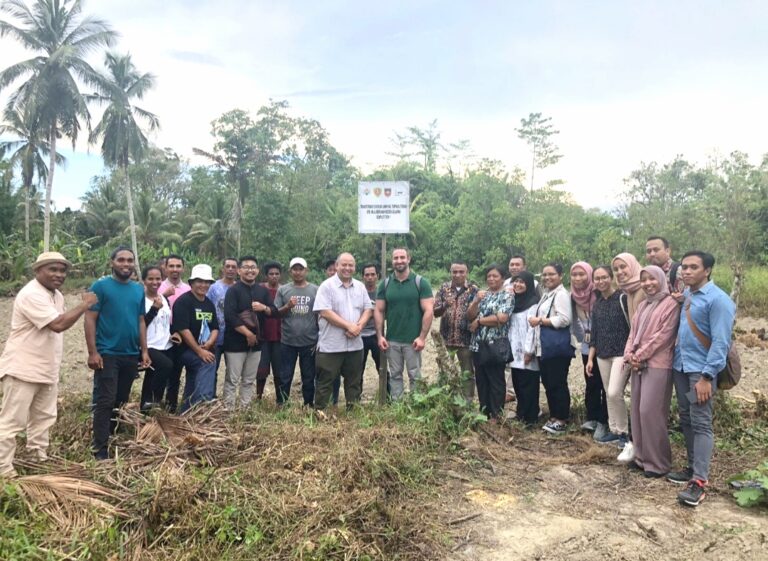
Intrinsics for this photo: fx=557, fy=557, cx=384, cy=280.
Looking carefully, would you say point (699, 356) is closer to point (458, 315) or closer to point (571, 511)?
point (571, 511)

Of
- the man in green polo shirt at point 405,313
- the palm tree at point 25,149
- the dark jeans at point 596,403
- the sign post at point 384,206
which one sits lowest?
the dark jeans at point 596,403

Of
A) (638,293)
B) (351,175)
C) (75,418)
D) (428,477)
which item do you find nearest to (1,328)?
(75,418)

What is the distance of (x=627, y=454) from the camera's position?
4.38 m

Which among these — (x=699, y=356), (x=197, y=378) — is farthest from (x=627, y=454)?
(x=197, y=378)

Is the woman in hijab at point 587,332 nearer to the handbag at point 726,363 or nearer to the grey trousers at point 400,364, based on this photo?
the handbag at point 726,363

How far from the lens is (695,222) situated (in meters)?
17.2

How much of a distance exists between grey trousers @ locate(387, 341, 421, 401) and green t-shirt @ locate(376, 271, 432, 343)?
0.09 metres

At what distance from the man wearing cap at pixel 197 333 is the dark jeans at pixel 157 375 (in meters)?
0.14

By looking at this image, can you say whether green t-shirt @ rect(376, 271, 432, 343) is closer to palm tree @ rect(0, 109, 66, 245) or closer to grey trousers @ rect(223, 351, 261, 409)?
grey trousers @ rect(223, 351, 261, 409)

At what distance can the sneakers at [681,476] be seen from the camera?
3.98 m

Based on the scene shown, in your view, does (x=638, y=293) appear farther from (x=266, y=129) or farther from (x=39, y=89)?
(x=266, y=129)

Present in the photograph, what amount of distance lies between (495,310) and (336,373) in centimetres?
164

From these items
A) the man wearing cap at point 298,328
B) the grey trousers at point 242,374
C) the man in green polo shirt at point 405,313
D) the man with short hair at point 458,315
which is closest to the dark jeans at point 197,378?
the grey trousers at point 242,374

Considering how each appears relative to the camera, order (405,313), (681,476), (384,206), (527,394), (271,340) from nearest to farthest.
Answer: (681,476), (527,394), (405,313), (271,340), (384,206)
